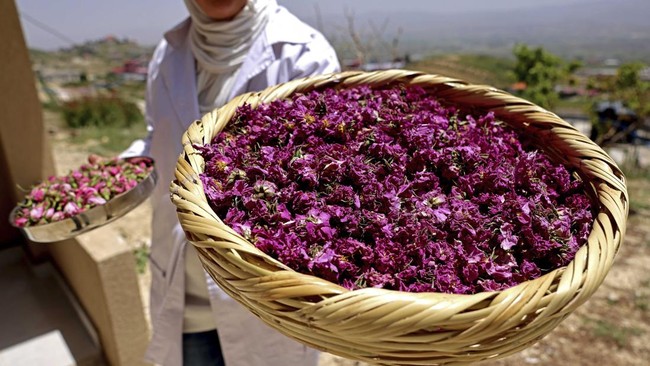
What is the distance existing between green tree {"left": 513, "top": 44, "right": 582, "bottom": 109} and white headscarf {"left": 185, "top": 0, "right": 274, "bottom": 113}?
7.05 metres

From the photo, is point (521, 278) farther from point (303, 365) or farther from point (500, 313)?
point (303, 365)

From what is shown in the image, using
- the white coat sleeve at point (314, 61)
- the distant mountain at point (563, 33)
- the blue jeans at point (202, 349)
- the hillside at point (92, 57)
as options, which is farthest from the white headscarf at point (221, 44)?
the distant mountain at point (563, 33)

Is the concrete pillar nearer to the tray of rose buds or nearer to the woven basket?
the tray of rose buds

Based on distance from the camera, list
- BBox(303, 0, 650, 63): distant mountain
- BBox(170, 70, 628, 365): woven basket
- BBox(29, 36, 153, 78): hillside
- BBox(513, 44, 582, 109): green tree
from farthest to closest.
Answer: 1. BBox(303, 0, 650, 63): distant mountain
2. BBox(29, 36, 153, 78): hillside
3. BBox(513, 44, 582, 109): green tree
4. BBox(170, 70, 628, 365): woven basket

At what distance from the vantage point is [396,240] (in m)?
0.69

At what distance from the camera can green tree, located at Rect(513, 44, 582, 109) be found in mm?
7770

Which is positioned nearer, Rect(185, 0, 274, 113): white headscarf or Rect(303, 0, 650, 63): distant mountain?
Rect(185, 0, 274, 113): white headscarf

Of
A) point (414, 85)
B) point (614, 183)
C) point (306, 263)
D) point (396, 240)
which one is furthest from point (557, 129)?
point (306, 263)

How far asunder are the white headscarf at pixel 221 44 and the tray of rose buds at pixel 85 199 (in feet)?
0.98

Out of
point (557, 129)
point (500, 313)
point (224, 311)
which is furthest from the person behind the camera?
point (224, 311)

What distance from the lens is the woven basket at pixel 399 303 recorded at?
0.56 metres

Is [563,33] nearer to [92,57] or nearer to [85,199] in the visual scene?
[92,57]

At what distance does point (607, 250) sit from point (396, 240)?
0.94 feet

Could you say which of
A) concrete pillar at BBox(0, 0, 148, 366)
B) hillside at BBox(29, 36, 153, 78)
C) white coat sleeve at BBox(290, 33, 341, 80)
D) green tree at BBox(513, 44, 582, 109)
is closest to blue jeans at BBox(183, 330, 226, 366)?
concrete pillar at BBox(0, 0, 148, 366)
